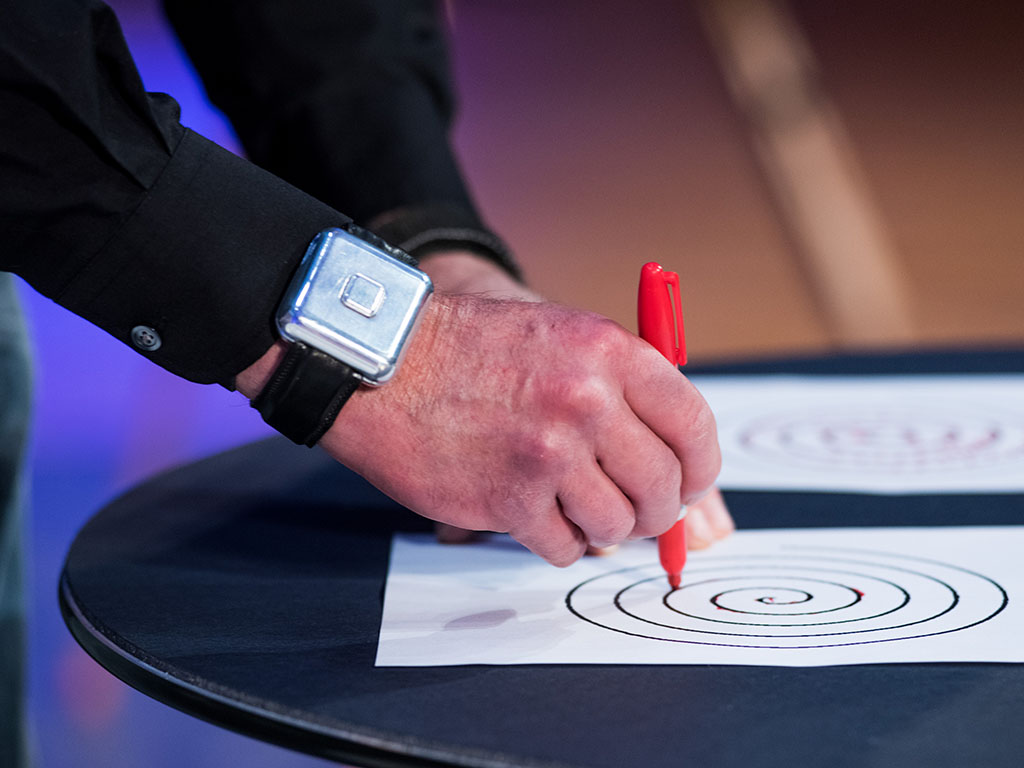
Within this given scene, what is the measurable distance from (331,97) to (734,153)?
2902 millimetres

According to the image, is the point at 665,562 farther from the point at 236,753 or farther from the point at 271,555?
the point at 236,753

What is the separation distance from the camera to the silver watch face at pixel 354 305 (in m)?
0.60

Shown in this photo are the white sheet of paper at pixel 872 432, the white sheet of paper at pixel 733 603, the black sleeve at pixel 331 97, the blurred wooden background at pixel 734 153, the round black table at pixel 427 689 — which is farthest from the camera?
the blurred wooden background at pixel 734 153

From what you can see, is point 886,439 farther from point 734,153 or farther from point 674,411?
point 734,153

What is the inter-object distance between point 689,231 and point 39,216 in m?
3.34

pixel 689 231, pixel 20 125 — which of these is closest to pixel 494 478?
pixel 20 125

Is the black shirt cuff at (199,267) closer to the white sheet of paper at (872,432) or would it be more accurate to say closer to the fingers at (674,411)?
the fingers at (674,411)

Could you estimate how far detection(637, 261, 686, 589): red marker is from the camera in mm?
618

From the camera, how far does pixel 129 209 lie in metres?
0.61

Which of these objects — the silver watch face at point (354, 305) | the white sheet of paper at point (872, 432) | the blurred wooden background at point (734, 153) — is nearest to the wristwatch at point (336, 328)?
the silver watch face at point (354, 305)

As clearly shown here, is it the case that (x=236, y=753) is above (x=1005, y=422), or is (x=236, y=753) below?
below

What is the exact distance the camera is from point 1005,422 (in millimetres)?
999

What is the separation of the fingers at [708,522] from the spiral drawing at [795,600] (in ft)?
0.09

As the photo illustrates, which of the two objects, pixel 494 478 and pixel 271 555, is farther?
pixel 271 555
